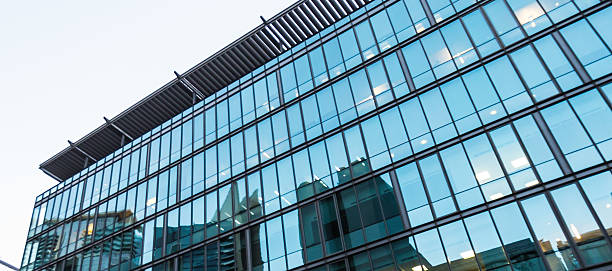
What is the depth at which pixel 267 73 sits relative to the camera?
2964 centimetres

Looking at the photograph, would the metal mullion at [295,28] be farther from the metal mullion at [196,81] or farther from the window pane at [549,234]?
the window pane at [549,234]

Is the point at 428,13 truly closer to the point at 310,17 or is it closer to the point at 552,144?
the point at 310,17

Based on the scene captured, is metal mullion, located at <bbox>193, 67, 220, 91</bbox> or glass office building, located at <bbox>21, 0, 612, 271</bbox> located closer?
glass office building, located at <bbox>21, 0, 612, 271</bbox>

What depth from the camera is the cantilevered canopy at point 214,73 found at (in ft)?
99.2

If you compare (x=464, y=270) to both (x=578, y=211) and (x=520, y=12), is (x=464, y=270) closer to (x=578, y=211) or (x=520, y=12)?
(x=578, y=211)

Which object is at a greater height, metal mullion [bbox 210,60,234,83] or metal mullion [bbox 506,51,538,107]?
metal mullion [bbox 210,60,234,83]

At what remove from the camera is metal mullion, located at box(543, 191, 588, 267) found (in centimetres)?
1520

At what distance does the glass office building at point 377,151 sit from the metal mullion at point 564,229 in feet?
0.12

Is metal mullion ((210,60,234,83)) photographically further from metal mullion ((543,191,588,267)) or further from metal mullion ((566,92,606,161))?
metal mullion ((543,191,588,267))

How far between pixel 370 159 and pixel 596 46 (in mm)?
9939

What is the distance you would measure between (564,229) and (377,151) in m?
8.38

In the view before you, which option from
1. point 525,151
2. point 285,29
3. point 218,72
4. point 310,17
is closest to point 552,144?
point 525,151

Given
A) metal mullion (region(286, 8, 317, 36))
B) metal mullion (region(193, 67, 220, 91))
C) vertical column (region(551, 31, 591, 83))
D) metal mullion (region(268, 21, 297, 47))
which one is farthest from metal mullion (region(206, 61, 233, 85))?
vertical column (region(551, 31, 591, 83))

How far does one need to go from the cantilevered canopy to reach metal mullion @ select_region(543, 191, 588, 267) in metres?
16.0
